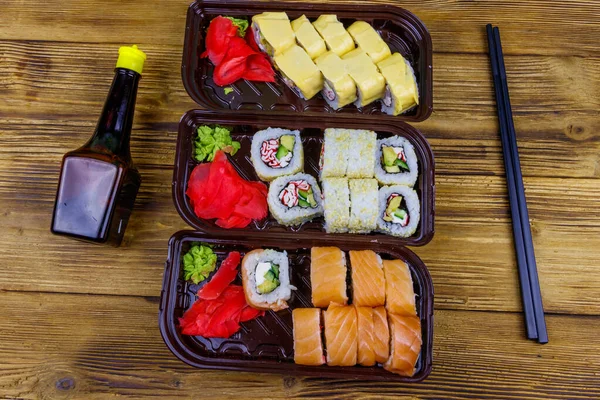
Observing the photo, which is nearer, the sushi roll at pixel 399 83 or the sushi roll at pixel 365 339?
the sushi roll at pixel 365 339

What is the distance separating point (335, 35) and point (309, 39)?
13 cm

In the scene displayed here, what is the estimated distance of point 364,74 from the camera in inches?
85.9

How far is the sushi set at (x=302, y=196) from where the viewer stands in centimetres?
197

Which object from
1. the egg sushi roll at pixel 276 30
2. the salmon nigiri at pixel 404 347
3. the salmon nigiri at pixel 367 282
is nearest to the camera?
the salmon nigiri at pixel 404 347

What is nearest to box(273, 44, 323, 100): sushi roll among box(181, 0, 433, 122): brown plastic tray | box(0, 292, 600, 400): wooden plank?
box(181, 0, 433, 122): brown plastic tray

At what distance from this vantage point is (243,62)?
2.32 metres

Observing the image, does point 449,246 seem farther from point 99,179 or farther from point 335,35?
point 99,179

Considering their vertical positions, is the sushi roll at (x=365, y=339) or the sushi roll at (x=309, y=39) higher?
the sushi roll at (x=309, y=39)

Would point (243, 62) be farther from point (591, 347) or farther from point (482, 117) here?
point (591, 347)

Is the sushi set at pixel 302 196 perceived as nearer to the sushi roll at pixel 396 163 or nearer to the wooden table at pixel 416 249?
the sushi roll at pixel 396 163

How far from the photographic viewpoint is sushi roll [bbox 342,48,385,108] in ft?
7.14

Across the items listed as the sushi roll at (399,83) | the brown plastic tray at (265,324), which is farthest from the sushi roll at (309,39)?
the brown plastic tray at (265,324)

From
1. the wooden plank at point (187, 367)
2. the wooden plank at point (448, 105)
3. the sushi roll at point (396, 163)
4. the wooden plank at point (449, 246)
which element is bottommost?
the wooden plank at point (187, 367)

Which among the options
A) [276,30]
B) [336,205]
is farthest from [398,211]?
[276,30]
